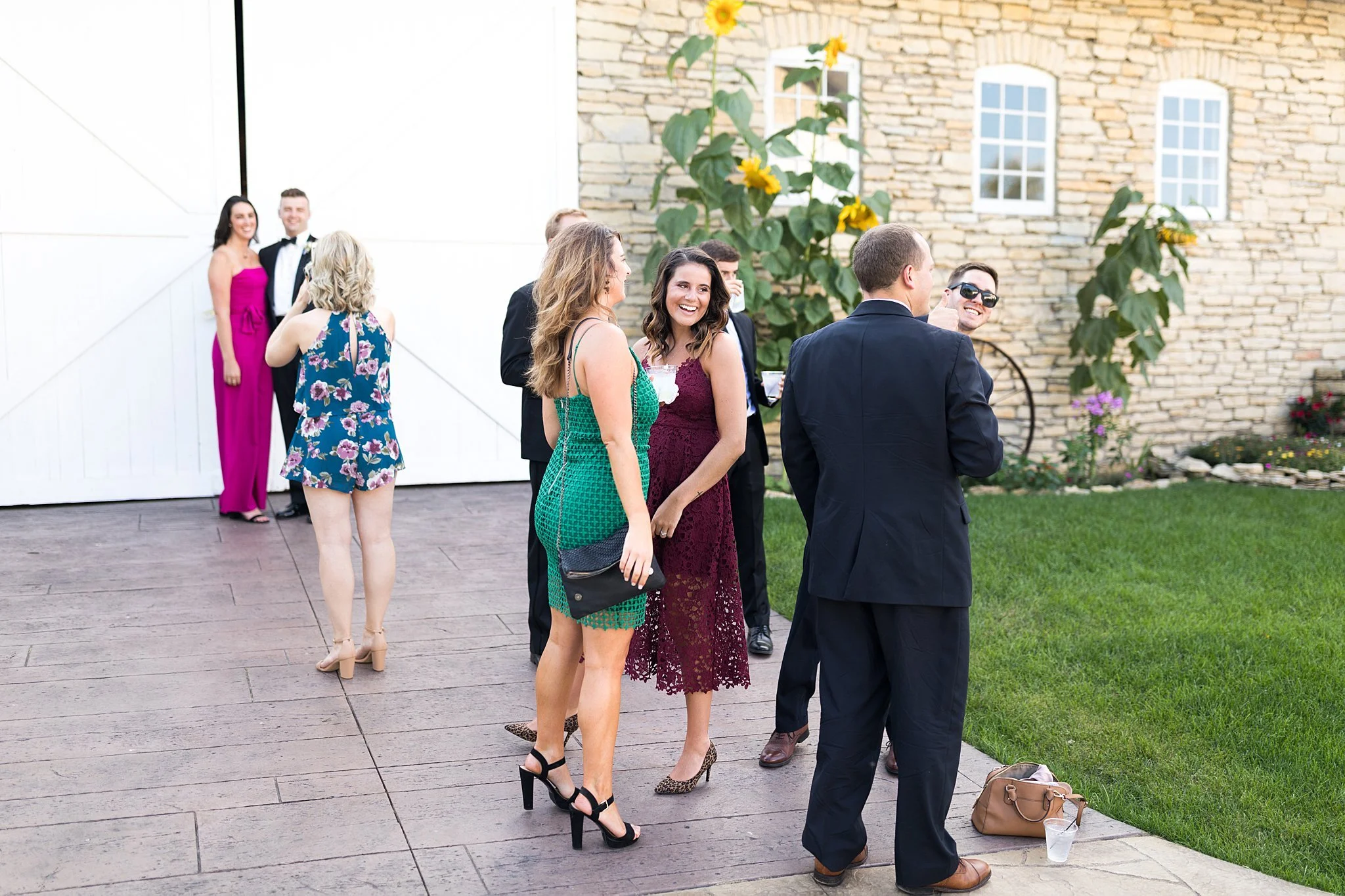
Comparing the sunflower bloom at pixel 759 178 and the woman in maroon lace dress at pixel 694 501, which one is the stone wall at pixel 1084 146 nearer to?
the sunflower bloom at pixel 759 178

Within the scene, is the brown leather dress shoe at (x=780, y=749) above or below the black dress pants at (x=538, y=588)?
below

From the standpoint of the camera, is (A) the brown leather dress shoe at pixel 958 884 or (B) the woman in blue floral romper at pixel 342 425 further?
(B) the woman in blue floral romper at pixel 342 425

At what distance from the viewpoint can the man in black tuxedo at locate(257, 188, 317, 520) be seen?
7.55 m

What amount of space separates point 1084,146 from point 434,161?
5.62m

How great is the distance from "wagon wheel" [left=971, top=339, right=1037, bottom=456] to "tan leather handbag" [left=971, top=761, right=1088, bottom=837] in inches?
287

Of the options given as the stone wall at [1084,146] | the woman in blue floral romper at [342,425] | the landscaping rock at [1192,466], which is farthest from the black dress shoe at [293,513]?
the landscaping rock at [1192,466]

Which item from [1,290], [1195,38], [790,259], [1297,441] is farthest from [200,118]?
[1297,441]

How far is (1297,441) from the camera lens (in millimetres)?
11023

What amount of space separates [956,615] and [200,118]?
6.72 metres

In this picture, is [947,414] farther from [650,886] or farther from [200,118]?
[200,118]

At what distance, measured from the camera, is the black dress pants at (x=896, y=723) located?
306 centimetres

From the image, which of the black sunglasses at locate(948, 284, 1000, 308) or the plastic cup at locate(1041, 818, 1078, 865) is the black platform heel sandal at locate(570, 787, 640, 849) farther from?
the black sunglasses at locate(948, 284, 1000, 308)

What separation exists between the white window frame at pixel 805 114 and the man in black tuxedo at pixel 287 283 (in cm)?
368

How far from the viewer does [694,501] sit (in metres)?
3.72
